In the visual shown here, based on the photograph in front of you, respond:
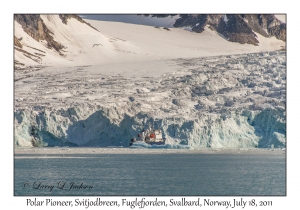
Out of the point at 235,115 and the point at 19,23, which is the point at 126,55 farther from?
the point at 235,115

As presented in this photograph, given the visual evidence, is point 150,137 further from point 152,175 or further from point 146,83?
point 152,175

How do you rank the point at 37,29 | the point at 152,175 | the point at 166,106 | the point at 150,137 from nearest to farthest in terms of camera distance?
the point at 152,175 < the point at 150,137 < the point at 166,106 < the point at 37,29

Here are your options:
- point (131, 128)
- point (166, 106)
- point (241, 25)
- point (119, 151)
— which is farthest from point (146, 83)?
point (241, 25)

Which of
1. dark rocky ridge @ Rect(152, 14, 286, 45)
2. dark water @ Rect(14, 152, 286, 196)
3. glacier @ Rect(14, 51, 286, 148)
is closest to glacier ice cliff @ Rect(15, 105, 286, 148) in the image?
glacier @ Rect(14, 51, 286, 148)

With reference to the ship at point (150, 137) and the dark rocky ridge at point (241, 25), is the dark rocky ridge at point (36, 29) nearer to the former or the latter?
the dark rocky ridge at point (241, 25)

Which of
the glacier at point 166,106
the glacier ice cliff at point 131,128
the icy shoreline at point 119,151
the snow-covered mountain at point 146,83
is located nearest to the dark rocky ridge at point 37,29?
the snow-covered mountain at point 146,83

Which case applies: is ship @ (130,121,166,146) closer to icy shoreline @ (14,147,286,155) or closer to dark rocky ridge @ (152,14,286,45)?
icy shoreline @ (14,147,286,155)
